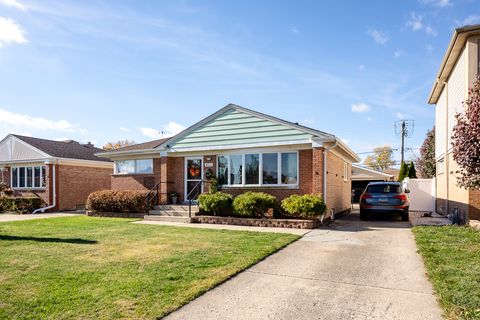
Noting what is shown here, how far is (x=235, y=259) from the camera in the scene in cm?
646

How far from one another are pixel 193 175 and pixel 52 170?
10.5 metres

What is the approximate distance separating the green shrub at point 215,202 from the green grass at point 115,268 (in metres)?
2.84

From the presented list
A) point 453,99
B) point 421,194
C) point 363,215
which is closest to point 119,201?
point 363,215

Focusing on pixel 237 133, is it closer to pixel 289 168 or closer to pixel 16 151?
pixel 289 168

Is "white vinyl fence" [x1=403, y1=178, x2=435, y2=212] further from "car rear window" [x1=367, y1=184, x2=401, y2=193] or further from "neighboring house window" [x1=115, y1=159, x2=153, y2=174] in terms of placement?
"neighboring house window" [x1=115, y1=159, x2=153, y2=174]

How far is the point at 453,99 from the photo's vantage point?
12875mm

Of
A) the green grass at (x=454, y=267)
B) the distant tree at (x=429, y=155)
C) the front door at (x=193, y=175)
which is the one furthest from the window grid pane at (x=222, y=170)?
the distant tree at (x=429, y=155)

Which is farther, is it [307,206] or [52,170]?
[52,170]

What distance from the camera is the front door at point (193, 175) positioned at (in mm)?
15523

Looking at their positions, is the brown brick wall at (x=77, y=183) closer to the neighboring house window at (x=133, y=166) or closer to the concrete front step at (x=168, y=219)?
the neighboring house window at (x=133, y=166)

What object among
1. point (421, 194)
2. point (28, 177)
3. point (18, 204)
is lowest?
point (18, 204)

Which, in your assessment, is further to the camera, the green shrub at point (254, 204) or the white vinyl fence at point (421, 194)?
the white vinyl fence at point (421, 194)

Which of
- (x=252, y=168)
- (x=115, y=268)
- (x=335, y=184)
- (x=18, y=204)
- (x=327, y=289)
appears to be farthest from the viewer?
(x=18, y=204)

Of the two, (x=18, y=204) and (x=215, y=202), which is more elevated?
(x=215, y=202)
